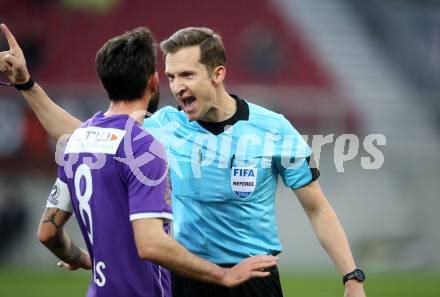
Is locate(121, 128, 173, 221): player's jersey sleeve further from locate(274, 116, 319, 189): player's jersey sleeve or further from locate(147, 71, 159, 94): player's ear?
locate(274, 116, 319, 189): player's jersey sleeve

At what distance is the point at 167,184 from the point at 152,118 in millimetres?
1318

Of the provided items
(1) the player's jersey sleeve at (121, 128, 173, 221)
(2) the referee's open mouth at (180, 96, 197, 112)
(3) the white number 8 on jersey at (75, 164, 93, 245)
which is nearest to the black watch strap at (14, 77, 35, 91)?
(2) the referee's open mouth at (180, 96, 197, 112)

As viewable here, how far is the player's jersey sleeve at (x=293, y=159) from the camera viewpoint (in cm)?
544

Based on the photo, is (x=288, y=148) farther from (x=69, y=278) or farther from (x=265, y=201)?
(x=69, y=278)

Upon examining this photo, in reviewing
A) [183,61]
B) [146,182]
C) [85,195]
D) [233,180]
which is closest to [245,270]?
[146,182]

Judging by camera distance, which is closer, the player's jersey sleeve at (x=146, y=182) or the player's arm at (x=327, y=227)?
the player's jersey sleeve at (x=146, y=182)

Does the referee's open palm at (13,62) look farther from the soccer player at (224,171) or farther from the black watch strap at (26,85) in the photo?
the soccer player at (224,171)

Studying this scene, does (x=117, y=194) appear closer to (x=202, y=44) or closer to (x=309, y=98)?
(x=202, y=44)

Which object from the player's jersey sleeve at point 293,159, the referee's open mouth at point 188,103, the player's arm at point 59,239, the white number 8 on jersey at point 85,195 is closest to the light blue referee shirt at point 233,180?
the player's jersey sleeve at point 293,159

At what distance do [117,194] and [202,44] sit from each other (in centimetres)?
143

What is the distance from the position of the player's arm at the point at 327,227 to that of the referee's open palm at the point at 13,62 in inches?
69.1

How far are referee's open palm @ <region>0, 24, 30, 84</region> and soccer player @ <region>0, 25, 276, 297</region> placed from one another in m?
0.89

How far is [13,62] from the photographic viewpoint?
5324 mm

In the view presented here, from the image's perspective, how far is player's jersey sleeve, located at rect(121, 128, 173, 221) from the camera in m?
4.33
